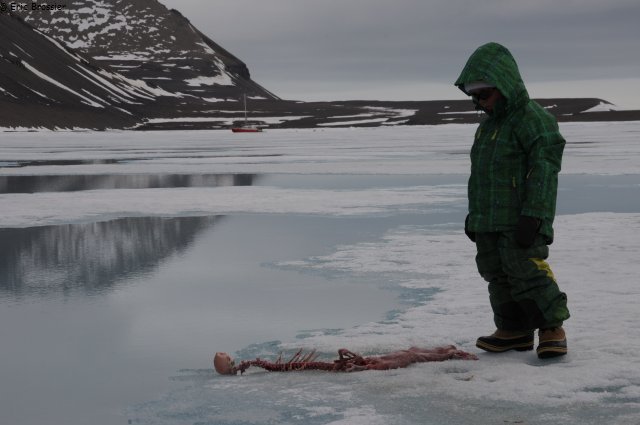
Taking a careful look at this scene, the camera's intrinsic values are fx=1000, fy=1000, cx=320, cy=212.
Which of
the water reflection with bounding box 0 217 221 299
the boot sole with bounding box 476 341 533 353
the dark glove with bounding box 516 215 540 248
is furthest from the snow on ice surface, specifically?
the water reflection with bounding box 0 217 221 299

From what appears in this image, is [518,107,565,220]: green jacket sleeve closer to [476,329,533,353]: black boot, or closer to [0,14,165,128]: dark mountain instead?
[476,329,533,353]: black boot

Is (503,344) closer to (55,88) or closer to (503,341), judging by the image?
(503,341)

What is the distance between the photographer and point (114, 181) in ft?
69.5

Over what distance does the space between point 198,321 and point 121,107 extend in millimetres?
141545

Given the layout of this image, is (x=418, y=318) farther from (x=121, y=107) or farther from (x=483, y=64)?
(x=121, y=107)

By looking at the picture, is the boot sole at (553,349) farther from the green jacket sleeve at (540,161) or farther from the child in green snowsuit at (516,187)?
the green jacket sleeve at (540,161)

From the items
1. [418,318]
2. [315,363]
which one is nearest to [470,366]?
[315,363]

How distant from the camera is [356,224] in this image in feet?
40.3

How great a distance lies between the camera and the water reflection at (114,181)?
754 inches

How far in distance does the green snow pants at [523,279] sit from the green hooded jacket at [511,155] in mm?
105

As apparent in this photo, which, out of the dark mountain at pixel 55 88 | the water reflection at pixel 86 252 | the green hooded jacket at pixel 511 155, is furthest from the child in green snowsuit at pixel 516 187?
the dark mountain at pixel 55 88

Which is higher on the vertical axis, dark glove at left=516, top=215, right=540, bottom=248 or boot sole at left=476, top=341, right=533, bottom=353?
dark glove at left=516, top=215, right=540, bottom=248

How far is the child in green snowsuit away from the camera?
501 centimetres

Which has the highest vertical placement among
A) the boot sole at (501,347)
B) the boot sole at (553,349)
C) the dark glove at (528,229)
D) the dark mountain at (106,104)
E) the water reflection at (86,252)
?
the dark mountain at (106,104)
